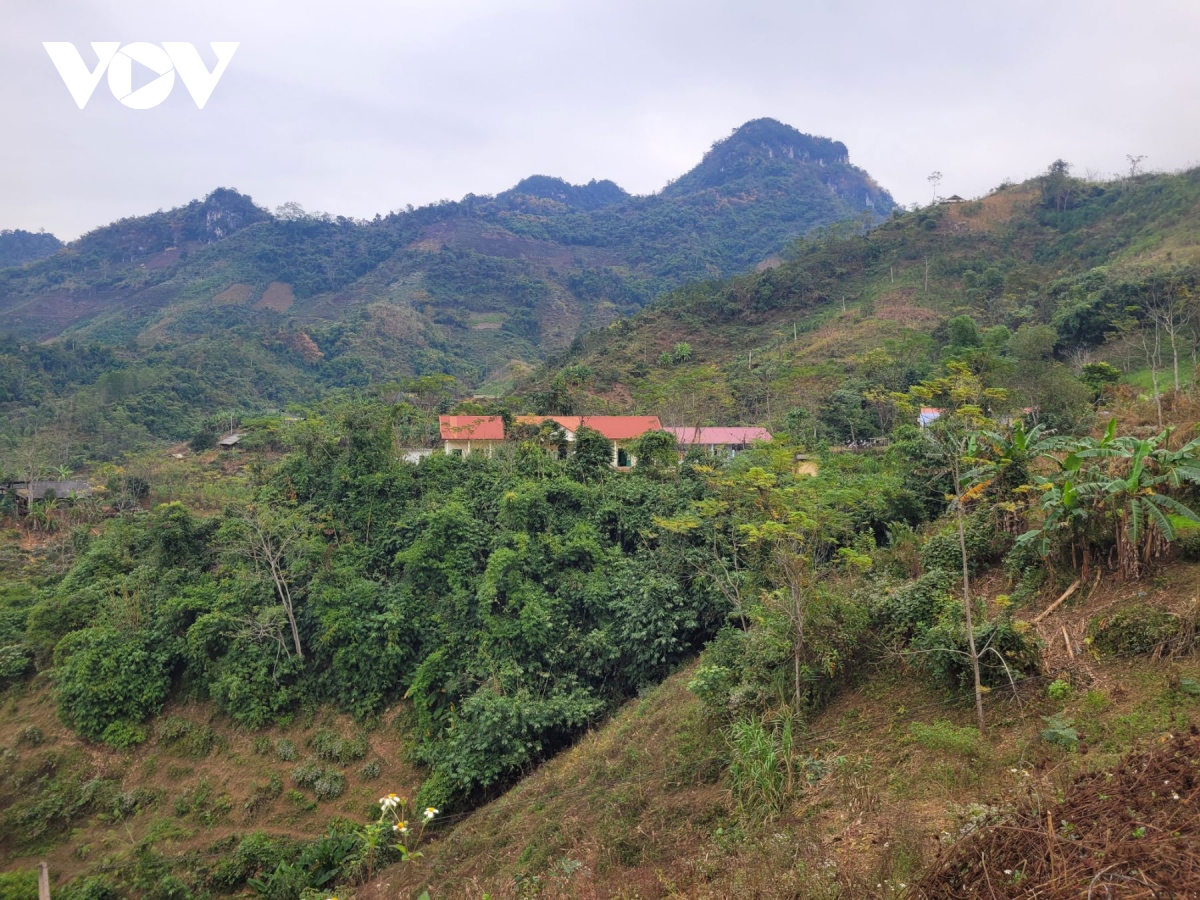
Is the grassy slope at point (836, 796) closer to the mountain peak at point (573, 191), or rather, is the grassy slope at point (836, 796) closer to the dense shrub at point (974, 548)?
the dense shrub at point (974, 548)

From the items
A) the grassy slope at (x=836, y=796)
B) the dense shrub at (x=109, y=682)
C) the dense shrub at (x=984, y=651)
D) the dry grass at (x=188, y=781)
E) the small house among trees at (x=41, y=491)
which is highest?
the small house among trees at (x=41, y=491)

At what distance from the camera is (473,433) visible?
62.3 feet

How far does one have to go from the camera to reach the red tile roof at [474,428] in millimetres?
18875

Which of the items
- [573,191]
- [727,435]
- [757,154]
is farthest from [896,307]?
[573,191]

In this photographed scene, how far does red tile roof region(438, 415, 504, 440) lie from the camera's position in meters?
18.9

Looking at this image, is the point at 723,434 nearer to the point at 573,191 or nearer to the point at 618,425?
the point at 618,425

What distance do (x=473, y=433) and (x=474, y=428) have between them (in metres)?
0.17

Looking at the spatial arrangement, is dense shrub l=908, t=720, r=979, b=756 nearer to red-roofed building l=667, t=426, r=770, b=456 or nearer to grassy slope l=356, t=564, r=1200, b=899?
grassy slope l=356, t=564, r=1200, b=899

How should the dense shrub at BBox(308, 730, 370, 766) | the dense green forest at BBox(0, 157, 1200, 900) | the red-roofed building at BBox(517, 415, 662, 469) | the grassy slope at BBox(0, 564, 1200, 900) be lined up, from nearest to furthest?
the grassy slope at BBox(0, 564, 1200, 900)
the dense green forest at BBox(0, 157, 1200, 900)
the dense shrub at BBox(308, 730, 370, 766)
the red-roofed building at BBox(517, 415, 662, 469)

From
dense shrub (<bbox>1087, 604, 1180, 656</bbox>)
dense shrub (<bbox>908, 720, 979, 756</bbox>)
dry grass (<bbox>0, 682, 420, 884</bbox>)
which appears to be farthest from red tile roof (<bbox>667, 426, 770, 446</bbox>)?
dense shrub (<bbox>908, 720, 979, 756</bbox>)

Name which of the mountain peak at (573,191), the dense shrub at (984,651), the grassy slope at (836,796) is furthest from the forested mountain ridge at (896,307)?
the mountain peak at (573,191)

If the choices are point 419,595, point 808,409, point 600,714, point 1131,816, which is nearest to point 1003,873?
point 1131,816

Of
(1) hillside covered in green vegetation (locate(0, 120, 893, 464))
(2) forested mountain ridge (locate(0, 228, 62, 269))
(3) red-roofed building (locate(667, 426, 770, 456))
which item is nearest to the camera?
(3) red-roofed building (locate(667, 426, 770, 456))

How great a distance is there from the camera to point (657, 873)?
458cm
